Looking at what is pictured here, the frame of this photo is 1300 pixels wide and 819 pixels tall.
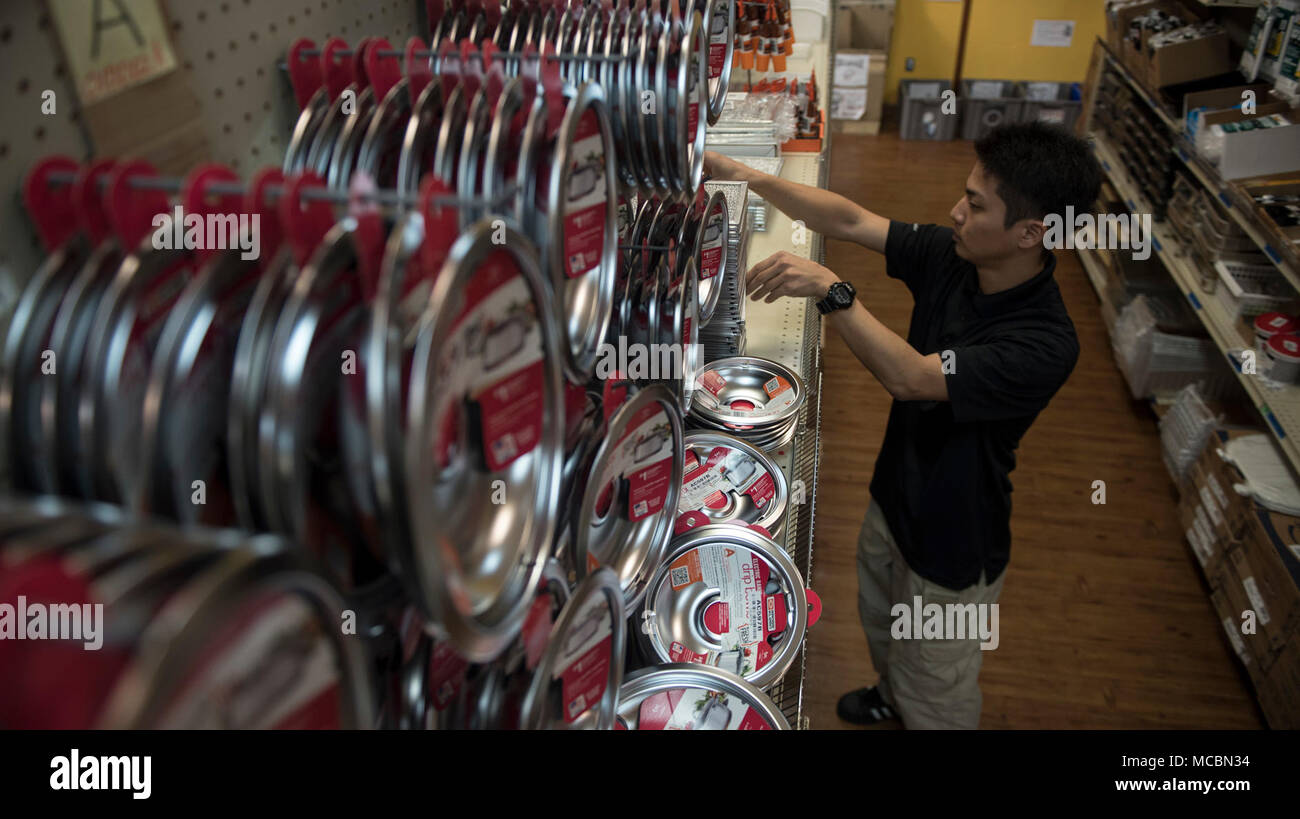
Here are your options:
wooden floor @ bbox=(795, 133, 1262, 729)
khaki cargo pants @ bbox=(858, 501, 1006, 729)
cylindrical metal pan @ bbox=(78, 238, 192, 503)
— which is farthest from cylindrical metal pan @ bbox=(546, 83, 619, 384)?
wooden floor @ bbox=(795, 133, 1262, 729)

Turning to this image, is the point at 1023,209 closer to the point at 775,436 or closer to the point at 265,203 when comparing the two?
the point at 775,436

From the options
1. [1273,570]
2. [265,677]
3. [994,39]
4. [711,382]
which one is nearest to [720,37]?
[711,382]

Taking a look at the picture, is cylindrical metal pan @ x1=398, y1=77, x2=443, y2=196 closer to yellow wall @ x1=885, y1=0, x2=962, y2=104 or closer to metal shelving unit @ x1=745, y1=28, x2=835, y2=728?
metal shelving unit @ x1=745, y1=28, x2=835, y2=728

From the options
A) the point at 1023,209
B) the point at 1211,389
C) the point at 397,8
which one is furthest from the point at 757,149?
the point at 1211,389

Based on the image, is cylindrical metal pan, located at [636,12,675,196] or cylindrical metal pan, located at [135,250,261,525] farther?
cylindrical metal pan, located at [636,12,675,196]

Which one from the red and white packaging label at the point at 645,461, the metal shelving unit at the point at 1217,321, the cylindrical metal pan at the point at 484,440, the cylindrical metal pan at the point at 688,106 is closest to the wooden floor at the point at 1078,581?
the metal shelving unit at the point at 1217,321

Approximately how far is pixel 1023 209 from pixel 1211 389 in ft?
9.15

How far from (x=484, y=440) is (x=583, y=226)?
40 cm

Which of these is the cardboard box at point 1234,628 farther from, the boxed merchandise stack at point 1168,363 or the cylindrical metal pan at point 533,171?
Answer: the cylindrical metal pan at point 533,171

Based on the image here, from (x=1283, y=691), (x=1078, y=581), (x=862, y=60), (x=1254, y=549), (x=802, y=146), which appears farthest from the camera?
(x=862, y=60)

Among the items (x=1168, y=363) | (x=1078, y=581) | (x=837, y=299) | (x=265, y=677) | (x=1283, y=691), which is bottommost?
(x=1078, y=581)

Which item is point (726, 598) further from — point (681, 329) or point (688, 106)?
point (688, 106)

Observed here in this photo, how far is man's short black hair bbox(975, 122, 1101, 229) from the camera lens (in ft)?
6.46

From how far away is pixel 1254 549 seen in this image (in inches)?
116
